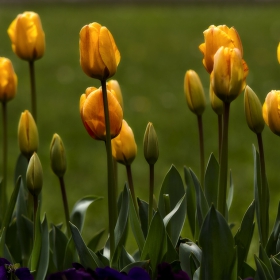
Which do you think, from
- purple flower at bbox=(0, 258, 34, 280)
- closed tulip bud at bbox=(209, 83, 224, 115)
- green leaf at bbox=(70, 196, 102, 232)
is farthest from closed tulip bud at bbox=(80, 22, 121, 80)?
green leaf at bbox=(70, 196, 102, 232)

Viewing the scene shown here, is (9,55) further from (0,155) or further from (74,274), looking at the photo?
(74,274)

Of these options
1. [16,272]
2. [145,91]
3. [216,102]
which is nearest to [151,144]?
[216,102]

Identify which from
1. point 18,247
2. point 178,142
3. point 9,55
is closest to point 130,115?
point 178,142

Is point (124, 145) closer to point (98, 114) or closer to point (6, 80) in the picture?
point (98, 114)

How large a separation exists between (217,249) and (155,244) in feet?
0.56

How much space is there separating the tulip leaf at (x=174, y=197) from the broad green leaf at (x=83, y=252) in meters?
0.23

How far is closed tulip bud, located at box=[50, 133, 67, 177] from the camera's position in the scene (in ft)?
5.45

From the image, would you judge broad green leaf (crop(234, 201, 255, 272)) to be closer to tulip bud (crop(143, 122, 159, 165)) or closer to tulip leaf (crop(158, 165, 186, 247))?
tulip leaf (crop(158, 165, 186, 247))

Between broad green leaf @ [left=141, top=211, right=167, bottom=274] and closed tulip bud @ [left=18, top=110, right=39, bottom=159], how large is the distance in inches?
19.4

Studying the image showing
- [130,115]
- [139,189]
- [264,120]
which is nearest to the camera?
[264,120]

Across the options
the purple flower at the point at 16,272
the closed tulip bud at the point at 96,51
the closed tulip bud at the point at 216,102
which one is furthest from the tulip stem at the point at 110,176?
the closed tulip bud at the point at 216,102

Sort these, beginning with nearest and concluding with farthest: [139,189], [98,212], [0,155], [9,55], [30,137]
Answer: [30,137] < [98,212] < [139,189] < [0,155] < [9,55]

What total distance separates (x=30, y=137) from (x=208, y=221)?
2.12 ft

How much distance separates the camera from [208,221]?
4.53 ft
